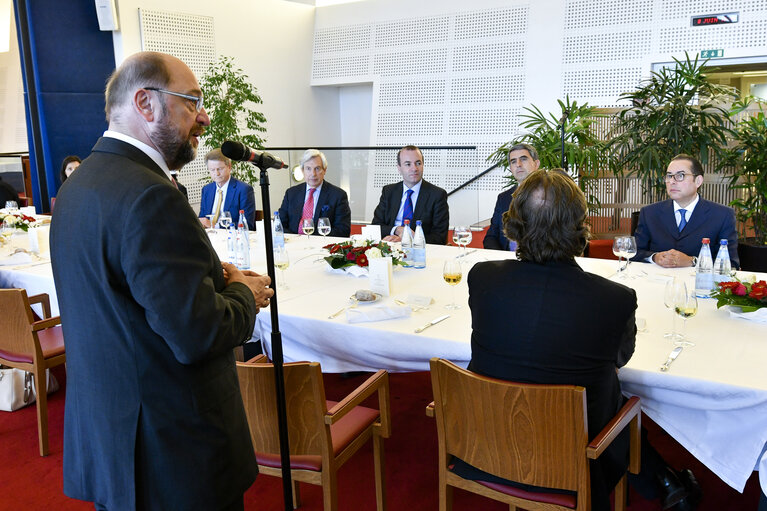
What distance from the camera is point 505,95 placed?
930cm

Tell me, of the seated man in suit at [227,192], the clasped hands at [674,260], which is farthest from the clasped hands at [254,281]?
the seated man in suit at [227,192]

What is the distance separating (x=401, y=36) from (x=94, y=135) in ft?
15.6

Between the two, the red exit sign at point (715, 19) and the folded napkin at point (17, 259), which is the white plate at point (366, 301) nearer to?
the folded napkin at point (17, 259)

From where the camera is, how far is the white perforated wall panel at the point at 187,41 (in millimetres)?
8453

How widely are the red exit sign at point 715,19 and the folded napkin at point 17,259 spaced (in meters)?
7.80

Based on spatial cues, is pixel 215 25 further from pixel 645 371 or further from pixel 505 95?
pixel 645 371

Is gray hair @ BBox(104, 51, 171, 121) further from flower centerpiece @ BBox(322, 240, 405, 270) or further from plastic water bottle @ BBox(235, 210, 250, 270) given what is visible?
plastic water bottle @ BBox(235, 210, 250, 270)

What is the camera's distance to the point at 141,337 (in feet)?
4.46

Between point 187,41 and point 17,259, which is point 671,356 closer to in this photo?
point 17,259

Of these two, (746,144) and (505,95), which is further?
Result: (505,95)

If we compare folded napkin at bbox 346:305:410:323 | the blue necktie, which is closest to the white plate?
folded napkin at bbox 346:305:410:323

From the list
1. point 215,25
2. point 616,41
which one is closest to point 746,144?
point 616,41

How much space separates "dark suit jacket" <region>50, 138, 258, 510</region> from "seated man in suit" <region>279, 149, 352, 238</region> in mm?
3734

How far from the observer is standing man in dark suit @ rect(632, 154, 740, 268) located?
377 cm
